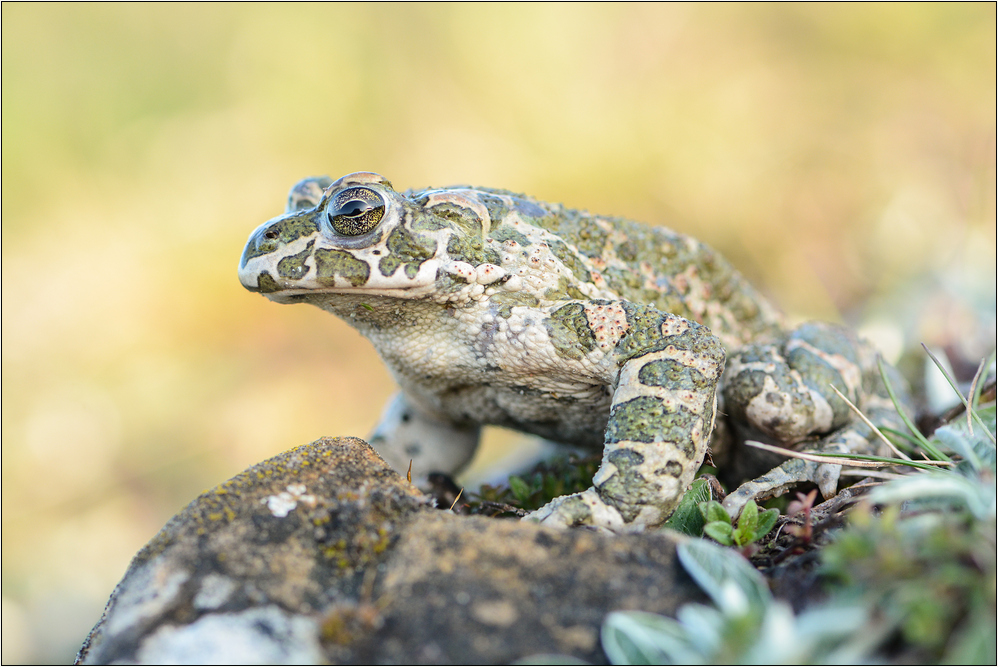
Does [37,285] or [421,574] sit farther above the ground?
[37,285]

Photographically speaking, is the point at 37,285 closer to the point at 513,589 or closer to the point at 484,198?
the point at 484,198

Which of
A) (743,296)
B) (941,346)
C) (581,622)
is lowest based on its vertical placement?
(581,622)

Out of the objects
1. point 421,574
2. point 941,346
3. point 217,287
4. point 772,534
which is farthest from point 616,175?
point 421,574

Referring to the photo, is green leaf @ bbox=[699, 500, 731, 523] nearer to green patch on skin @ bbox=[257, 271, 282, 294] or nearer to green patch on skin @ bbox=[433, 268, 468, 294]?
green patch on skin @ bbox=[433, 268, 468, 294]

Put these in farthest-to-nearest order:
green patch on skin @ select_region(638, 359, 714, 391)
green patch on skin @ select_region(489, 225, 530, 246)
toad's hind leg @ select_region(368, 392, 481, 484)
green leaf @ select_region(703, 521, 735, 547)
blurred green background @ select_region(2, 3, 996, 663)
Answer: blurred green background @ select_region(2, 3, 996, 663), toad's hind leg @ select_region(368, 392, 481, 484), green patch on skin @ select_region(489, 225, 530, 246), green patch on skin @ select_region(638, 359, 714, 391), green leaf @ select_region(703, 521, 735, 547)

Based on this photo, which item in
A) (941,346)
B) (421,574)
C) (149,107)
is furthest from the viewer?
(149,107)

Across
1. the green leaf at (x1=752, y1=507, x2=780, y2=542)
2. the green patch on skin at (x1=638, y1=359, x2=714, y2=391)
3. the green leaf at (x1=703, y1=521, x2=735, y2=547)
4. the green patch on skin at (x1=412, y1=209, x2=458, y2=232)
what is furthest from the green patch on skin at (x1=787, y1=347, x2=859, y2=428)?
the green patch on skin at (x1=412, y1=209, x2=458, y2=232)

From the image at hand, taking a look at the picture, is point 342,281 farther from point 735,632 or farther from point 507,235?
point 735,632

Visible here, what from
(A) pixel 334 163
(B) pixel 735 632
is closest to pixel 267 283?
(B) pixel 735 632

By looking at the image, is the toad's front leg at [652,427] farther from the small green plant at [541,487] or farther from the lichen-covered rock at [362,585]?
the small green plant at [541,487]
